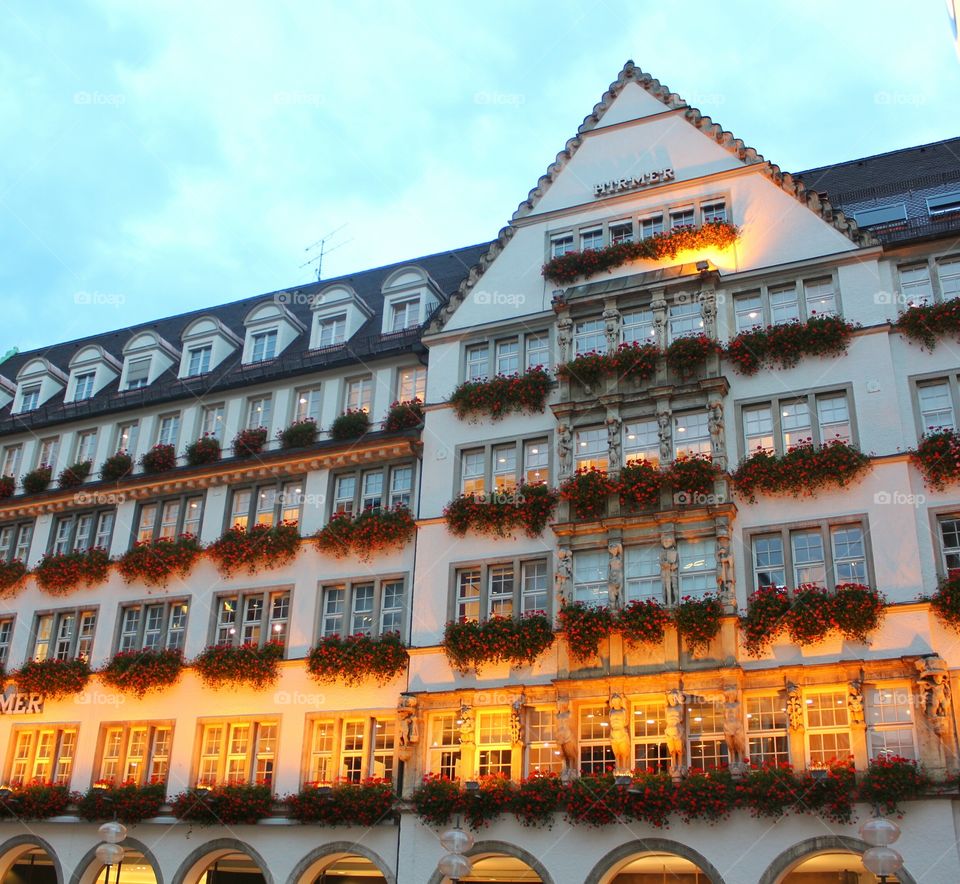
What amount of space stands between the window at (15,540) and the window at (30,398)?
4.93 m

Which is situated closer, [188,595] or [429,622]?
[429,622]

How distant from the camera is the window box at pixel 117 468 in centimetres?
3247

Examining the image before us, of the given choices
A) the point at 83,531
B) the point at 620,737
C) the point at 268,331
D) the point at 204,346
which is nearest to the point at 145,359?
the point at 204,346

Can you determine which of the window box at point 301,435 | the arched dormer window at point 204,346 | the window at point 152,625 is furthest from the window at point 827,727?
the arched dormer window at point 204,346

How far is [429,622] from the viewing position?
84.0ft

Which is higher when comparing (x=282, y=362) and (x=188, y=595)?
(x=282, y=362)

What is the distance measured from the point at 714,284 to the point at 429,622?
9907 millimetres

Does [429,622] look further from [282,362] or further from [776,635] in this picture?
[282,362]

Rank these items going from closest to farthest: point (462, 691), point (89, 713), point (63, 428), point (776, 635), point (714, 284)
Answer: point (776, 635), point (462, 691), point (714, 284), point (89, 713), point (63, 428)

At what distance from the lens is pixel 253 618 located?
93.2 feet

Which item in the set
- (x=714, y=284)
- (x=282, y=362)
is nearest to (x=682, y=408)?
(x=714, y=284)

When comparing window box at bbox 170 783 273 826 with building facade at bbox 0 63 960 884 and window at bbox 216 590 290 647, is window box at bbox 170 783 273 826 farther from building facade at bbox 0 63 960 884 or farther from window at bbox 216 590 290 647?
window at bbox 216 590 290 647

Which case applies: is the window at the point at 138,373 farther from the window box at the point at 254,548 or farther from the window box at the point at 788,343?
the window box at the point at 788,343

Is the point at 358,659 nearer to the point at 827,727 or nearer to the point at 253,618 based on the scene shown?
the point at 253,618
